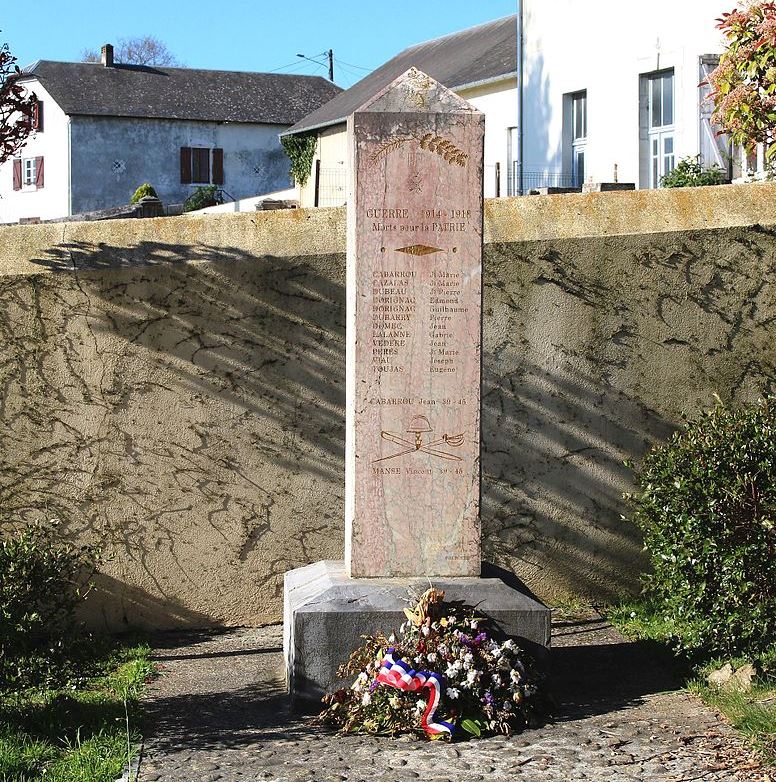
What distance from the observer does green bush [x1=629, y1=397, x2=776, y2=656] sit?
566 cm

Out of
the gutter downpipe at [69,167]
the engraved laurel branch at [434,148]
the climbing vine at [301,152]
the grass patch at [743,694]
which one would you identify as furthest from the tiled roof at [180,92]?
the grass patch at [743,694]

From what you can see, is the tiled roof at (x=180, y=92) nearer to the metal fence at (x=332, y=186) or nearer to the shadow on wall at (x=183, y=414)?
the metal fence at (x=332, y=186)

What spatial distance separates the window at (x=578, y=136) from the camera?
77.1 feet

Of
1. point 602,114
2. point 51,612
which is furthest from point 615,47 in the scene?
point 51,612

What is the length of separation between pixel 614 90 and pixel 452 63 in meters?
11.6

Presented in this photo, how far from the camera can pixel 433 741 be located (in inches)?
208

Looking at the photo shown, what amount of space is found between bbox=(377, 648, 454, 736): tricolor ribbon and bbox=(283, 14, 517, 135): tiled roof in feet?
68.6

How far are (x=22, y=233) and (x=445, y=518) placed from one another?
3.18m

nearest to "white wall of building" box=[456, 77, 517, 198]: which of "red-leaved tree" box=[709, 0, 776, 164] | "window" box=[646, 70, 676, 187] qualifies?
"window" box=[646, 70, 676, 187]

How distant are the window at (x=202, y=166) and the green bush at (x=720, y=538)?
43993 millimetres

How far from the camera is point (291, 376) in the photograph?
24.9ft

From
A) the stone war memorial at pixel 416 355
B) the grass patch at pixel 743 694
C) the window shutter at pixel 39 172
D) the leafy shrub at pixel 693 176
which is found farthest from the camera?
the window shutter at pixel 39 172

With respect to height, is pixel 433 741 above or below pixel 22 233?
below

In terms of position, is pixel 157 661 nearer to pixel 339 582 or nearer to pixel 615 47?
pixel 339 582
